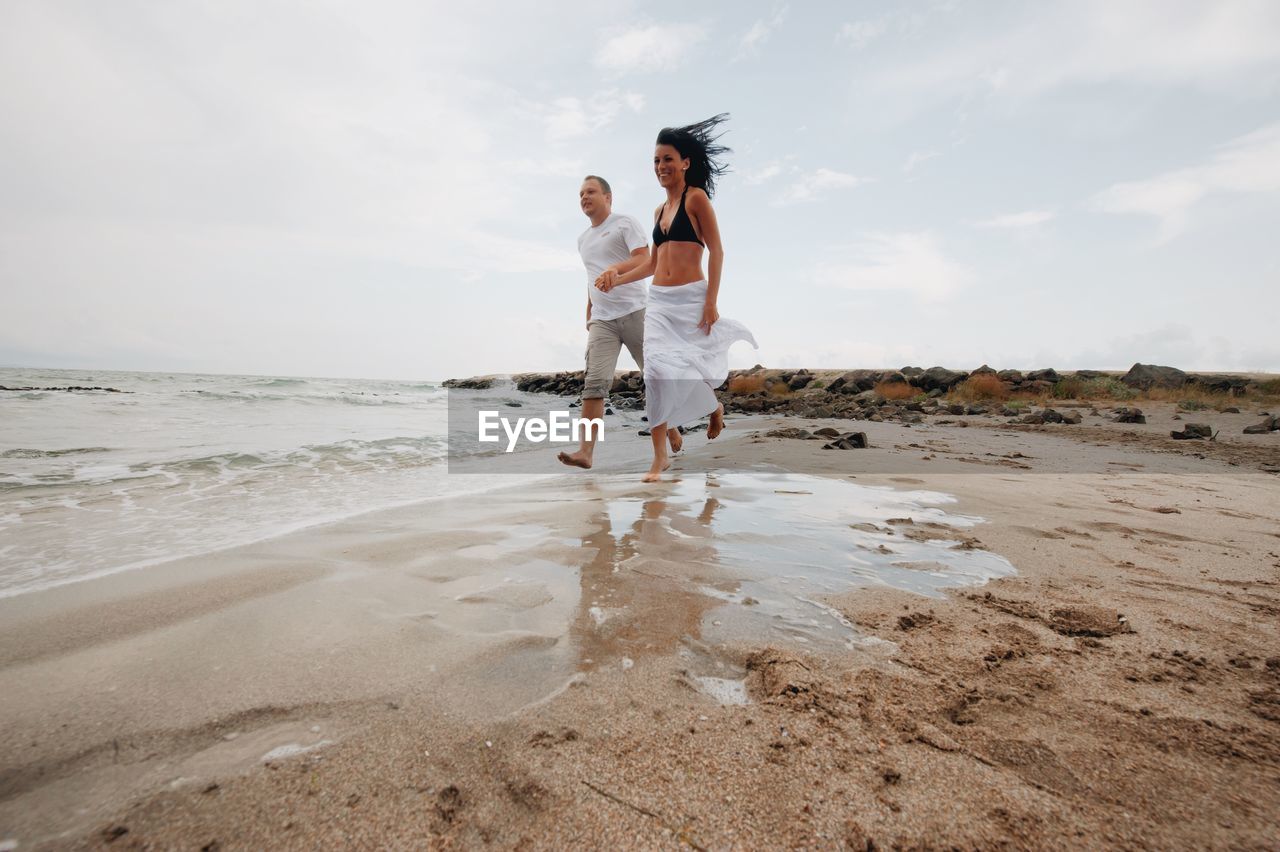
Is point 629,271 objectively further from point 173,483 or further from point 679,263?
point 173,483

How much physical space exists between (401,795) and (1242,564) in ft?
9.04

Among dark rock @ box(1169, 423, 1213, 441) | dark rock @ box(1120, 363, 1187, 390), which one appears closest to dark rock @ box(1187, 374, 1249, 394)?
dark rock @ box(1120, 363, 1187, 390)

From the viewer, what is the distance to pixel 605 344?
4.65 meters

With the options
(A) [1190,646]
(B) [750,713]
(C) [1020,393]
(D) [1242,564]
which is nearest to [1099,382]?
(C) [1020,393]

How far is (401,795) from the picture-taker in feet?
2.85

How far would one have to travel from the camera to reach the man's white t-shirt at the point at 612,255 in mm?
4418

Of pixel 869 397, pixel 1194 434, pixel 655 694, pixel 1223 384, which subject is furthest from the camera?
pixel 869 397

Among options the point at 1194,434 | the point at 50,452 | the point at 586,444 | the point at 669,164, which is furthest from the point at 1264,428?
the point at 50,452

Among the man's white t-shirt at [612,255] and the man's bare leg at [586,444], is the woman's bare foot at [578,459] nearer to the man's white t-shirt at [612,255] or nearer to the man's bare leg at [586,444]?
the man's bare leg at [586,444]

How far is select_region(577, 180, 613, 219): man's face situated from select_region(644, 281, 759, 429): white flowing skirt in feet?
2.68

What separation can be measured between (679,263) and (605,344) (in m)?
0.91

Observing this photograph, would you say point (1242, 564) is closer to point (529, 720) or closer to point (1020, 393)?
point (529, 720)

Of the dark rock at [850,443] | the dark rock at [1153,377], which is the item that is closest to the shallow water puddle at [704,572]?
the dark rock at [850,443]

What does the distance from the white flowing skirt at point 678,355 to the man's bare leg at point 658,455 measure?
0.22 feet
